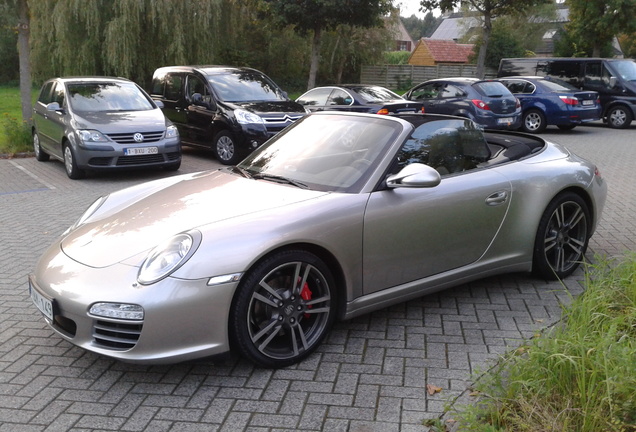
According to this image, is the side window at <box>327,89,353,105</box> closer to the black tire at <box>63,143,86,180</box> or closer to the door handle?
the black tire at <box>63,143,86,180</box>

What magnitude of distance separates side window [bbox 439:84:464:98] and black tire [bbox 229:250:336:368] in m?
12.8

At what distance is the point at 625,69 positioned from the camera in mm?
18656

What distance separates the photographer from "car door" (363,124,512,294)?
4.00 meters

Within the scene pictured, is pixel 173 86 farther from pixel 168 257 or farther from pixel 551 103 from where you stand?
pixel 168 257

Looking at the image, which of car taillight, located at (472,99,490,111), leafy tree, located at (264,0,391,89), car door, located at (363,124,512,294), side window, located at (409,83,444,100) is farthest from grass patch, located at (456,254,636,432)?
leafy tree, located at (264,0,391,89)

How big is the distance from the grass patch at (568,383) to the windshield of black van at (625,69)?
677 inches

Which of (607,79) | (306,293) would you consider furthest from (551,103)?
(306,293)

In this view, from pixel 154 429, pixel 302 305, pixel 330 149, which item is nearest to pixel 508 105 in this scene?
pixel 330 149

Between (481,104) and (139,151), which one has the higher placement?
(481,104)

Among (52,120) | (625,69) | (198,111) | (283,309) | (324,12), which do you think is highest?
(324,12)

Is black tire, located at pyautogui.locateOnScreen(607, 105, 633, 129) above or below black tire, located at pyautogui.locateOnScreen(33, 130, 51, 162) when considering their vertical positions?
above

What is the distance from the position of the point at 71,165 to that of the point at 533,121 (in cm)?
1242

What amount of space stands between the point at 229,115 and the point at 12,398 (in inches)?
339

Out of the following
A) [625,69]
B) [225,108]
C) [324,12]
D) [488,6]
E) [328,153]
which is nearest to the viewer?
[328,153]
